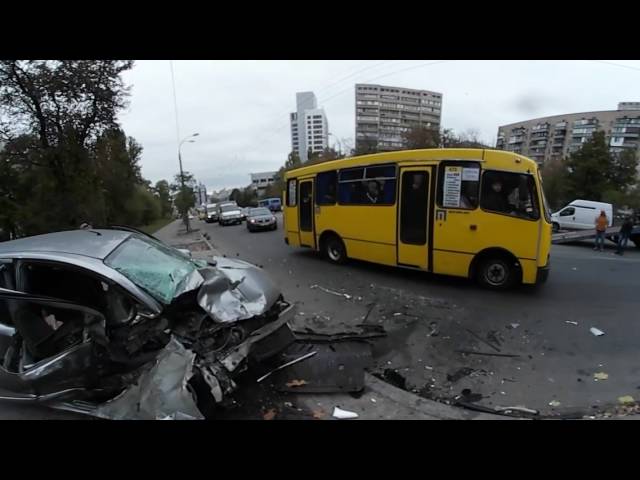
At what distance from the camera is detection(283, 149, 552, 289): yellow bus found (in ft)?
20.1

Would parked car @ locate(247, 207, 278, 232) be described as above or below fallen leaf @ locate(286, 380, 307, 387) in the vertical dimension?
above

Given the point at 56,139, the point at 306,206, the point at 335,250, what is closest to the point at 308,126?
the point at 56,139

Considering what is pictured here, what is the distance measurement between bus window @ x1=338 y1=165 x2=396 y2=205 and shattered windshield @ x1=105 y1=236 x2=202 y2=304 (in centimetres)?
487

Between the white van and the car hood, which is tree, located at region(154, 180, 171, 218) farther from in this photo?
the car hood

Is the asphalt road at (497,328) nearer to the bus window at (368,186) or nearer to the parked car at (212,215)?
the bus window at (368,186)

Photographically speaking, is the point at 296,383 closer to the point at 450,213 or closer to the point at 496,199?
the point at 450,213

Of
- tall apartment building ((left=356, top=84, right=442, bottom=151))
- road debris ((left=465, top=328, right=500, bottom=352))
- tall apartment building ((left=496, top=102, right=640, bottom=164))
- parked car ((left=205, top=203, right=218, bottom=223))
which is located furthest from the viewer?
tall apartment building ((left=356, top=84, right=442, bottom=151))

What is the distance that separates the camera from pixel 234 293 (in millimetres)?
3561

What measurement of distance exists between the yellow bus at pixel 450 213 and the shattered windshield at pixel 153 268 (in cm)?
478

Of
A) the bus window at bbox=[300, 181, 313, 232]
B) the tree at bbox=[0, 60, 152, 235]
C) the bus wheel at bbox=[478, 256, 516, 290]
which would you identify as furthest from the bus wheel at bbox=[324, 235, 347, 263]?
the tree at bbox=[0, 60, 152, 235]

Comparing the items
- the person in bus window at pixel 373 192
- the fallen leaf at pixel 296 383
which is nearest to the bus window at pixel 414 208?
the person in bus window at pixel 373 192
